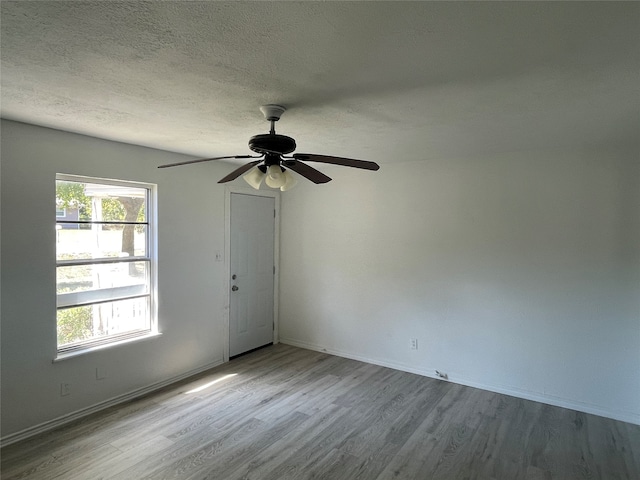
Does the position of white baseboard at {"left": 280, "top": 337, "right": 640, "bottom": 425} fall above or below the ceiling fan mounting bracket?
below

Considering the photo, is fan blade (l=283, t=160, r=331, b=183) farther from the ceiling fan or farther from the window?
the window

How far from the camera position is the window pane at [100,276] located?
9.92ft

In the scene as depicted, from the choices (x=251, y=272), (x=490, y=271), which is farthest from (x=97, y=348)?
(x=490, y=271)

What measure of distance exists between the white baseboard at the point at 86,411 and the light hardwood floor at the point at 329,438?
0.07 m

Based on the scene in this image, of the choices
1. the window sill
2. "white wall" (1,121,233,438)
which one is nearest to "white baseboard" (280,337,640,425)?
"white wall" (1,121,233,438)

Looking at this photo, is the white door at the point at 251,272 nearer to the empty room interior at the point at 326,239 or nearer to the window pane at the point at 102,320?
the empty room interior at the point at 326,239

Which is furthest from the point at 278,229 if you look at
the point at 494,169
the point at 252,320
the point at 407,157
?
the point at 494,169

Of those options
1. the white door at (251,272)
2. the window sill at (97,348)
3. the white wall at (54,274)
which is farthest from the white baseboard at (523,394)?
the window sill at (97,348)

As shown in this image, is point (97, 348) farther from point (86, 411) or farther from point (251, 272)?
point (251, 272)

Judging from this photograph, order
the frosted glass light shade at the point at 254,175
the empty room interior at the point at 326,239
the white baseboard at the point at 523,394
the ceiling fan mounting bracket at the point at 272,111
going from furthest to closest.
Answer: the white baseboard at the point at 523,394 < the frosted glass light shade at the point at 254,175 < the ceiling fan mounting bracket at the point at 272,111 < the empty room interior at the point at 326,239

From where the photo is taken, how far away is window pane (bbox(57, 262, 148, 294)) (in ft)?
9.92

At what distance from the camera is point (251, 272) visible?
187 inches

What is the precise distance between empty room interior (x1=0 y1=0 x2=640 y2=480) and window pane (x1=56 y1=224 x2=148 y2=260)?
0.02 m

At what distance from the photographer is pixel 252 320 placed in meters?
4.79
